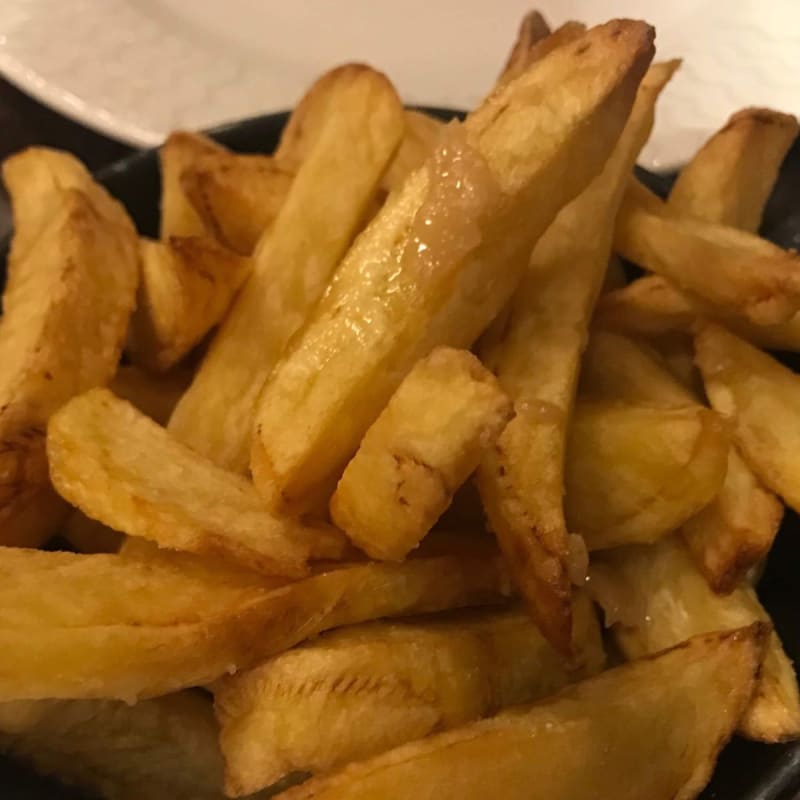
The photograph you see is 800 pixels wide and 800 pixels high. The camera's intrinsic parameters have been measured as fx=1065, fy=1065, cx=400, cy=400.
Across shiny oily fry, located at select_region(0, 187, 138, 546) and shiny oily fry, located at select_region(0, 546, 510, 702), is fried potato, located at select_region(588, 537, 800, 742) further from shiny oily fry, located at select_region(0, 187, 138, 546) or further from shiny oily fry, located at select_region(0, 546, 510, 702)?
shiny oily fry, located at select_region(0, 187, 138, 546)

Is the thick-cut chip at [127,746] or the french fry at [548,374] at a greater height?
the french fry at [548,374]

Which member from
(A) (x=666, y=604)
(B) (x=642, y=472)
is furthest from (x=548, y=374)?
(A) (x=666, y=604)

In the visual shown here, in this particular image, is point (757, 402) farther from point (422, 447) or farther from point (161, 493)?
point (161, 493)

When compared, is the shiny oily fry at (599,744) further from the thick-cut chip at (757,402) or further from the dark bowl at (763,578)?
the thick-cut chip at (757,402)

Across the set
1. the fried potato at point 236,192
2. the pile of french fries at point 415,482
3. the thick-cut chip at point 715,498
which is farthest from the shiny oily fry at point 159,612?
the fried potato at point 236,192

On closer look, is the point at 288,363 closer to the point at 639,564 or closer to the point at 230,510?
the point at 230,510

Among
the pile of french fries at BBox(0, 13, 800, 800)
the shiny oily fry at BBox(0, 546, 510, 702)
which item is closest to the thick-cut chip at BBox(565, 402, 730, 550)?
the pile of french fries at BBox(0, 13, 800, 800)
